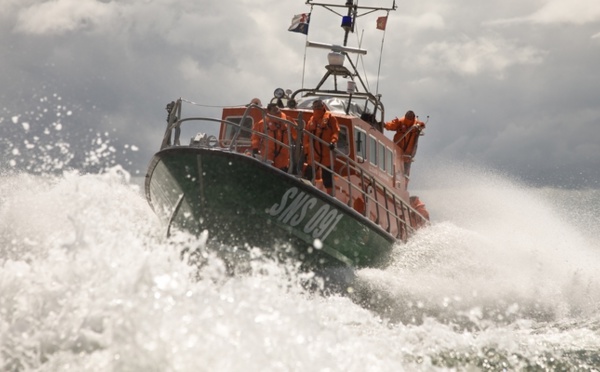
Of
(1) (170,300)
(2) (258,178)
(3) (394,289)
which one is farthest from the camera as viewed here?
(3) (394,289)

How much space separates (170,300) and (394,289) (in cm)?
509

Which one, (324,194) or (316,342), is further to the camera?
→ (324,194)

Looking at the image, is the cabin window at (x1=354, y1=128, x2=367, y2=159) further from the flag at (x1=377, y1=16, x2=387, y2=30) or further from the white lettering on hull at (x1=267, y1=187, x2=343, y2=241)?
the flag at (x1=377, y1=16, x2=387, y2=30)

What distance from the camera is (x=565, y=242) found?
1366 cm

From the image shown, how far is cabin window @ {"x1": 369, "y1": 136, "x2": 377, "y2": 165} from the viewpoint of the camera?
33.0 feet

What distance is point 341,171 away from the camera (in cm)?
926

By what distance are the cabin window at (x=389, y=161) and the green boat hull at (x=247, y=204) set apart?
2682 millimetres

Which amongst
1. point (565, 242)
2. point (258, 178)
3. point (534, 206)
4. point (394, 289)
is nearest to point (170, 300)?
point (258, 178)

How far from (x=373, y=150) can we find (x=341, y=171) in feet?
3.61

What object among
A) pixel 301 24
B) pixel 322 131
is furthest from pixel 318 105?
pixel 301 24

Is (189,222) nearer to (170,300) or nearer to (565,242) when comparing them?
(170,300)

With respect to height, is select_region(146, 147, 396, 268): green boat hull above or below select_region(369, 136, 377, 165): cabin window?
below

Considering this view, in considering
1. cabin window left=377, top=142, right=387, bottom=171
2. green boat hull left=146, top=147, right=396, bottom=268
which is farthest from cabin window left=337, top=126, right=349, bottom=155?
green boat hull left=146, top=147, right=396, bottom=268

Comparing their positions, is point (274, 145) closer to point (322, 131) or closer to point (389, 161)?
point (322, 131)
